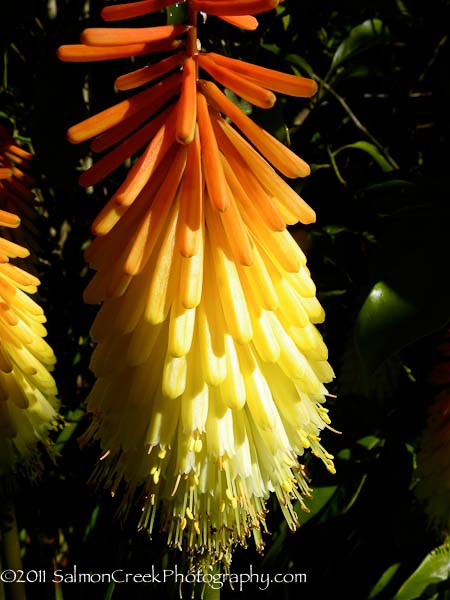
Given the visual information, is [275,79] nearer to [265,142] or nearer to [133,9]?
[265,142]

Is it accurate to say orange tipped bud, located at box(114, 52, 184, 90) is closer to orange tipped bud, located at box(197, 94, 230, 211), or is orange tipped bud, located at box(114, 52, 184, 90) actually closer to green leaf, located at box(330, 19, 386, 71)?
orange tipped bud, located at box(197, 94, 230, 211)

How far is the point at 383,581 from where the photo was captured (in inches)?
64.8

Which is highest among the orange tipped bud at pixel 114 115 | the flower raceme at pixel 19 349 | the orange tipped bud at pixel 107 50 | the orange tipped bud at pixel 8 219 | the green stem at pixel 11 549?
the orange tipped bud at pixel 107 50

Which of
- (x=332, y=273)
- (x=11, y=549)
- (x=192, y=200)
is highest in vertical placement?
(x=192, y=200)

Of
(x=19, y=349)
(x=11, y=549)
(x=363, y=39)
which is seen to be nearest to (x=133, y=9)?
(x=19, y=349)

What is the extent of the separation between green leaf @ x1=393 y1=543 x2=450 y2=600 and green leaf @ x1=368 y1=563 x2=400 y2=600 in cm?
10

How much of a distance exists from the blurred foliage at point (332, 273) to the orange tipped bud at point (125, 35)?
38cm

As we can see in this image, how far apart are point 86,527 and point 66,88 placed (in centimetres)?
129

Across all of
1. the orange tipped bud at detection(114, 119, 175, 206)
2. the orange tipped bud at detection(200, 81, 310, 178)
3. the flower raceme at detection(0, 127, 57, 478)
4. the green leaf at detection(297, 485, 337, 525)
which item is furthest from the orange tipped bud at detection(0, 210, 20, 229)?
the green leaf at detection(297, 485, 337, 525)

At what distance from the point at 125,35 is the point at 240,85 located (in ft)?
0.47

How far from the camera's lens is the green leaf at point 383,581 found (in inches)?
64.7

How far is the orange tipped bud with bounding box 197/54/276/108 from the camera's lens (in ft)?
2.39

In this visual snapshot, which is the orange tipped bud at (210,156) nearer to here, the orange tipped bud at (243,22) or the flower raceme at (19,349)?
the orange tipped bud at (243,22)

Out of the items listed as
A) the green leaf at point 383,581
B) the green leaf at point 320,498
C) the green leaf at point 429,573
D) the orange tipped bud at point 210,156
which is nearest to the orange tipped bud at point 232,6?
the orange tipped bud at point 210,156
